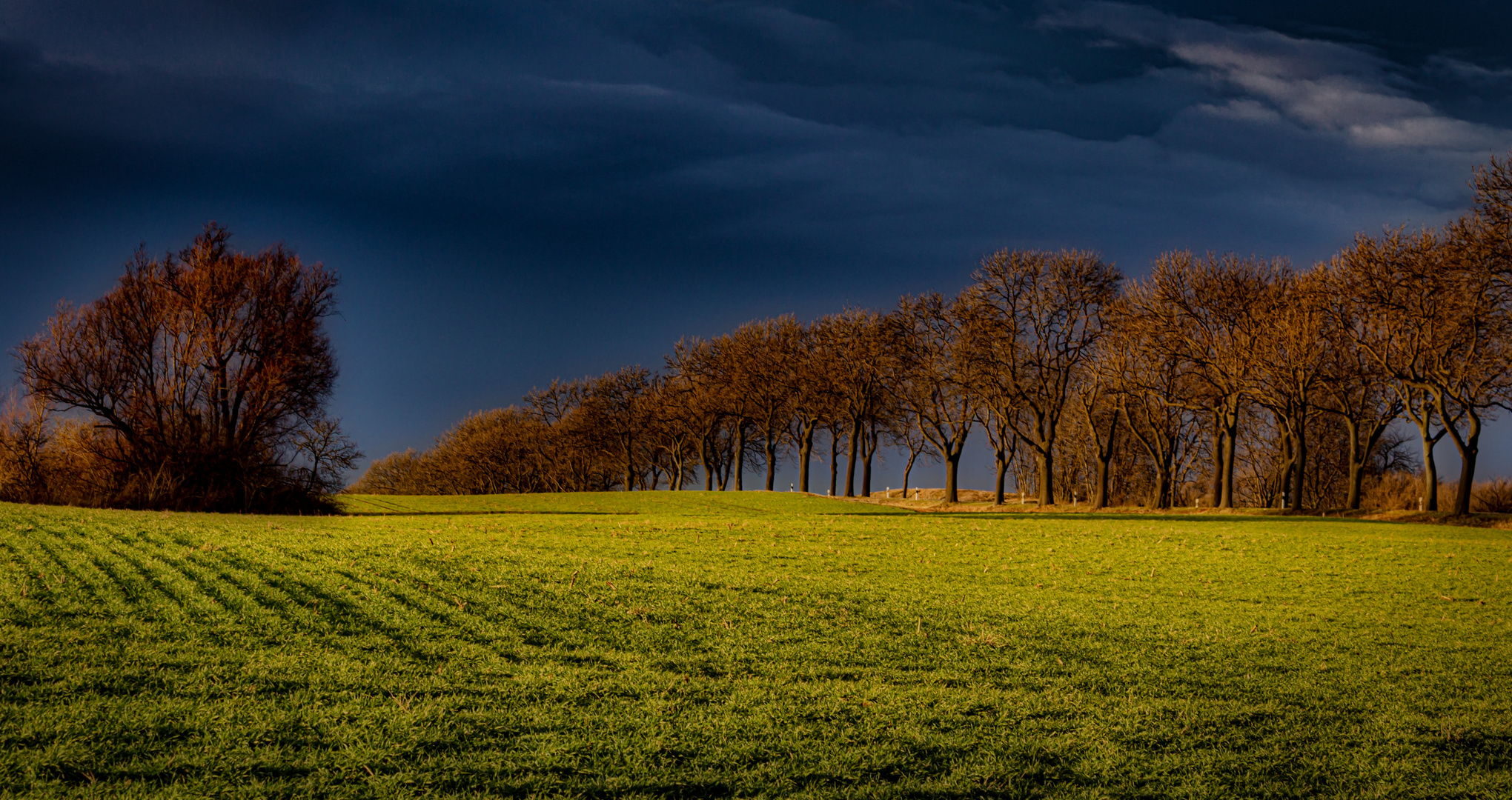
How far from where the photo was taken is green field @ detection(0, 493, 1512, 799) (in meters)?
5.16

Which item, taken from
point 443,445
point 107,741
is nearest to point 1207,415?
point 107,741

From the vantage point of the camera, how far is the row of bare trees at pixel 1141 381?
34.3m

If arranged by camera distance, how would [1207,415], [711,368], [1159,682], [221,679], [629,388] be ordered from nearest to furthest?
[221,679] < [1159,682] < [1207,415] < [711,368] < [629,388]

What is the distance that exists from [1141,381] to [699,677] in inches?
1642

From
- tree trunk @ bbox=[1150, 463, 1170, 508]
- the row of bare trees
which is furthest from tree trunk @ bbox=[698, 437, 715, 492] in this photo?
tree trunk @ bbox=[1150, 463, 1170, 508]

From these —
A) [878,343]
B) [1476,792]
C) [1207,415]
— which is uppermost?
[878,343]

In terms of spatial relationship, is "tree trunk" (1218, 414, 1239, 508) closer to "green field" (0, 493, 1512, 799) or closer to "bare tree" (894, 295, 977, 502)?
"bare tree" (894, 295, 977, 502)

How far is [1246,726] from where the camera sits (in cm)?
655

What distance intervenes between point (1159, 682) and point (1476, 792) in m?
2.44

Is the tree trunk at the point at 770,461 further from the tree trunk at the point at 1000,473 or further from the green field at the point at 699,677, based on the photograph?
the green field at the point at 699,677

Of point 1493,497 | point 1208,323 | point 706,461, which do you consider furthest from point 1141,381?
point 706,461

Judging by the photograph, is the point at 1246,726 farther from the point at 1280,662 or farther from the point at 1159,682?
the point at 1280,662

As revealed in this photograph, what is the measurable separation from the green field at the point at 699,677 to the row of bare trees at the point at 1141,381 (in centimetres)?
2617

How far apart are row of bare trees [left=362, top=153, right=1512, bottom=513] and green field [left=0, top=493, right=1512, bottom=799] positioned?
26.2 meters
